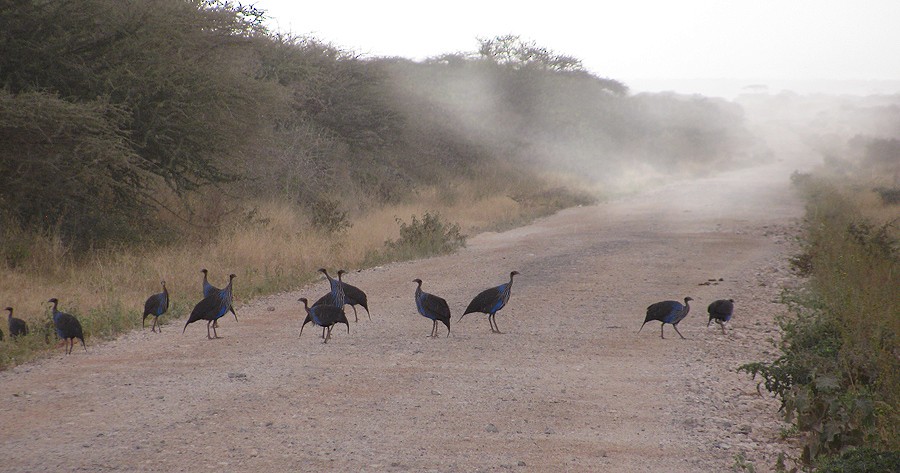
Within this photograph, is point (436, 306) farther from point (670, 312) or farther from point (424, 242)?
point (424, 242)

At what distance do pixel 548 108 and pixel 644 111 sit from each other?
26.0 metres

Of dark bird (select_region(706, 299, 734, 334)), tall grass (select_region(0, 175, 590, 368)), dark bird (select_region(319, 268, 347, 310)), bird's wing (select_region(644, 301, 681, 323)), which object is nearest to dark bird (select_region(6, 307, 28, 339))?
tall grass (select_region(0, 175, 590, 368))

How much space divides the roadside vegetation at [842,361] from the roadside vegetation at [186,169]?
691cm

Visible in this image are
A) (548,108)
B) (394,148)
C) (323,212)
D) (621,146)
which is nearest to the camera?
(323,212)

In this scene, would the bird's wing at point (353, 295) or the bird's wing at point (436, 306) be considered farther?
the bird's wing at point (353, 295)

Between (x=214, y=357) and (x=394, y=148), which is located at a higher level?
(x=394, y=148)

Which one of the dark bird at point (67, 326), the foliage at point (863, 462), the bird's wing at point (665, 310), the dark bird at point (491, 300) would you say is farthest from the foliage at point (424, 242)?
the foliage at point (863, 462)

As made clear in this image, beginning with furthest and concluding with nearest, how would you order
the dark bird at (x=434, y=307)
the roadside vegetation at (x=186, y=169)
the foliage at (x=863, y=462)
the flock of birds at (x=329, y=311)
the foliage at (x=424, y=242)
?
the foliage at (x=424, y=242), the roadside vegetation at (x=186, y=169), the dark bird at (x=434, y=307), the flock of birds at (x=329, y=311), the foliage at (x=863, y=462)

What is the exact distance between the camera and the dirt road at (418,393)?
533 cm

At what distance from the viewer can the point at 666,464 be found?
5.23 metres

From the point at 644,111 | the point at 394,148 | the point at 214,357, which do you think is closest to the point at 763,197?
the point at 394,148

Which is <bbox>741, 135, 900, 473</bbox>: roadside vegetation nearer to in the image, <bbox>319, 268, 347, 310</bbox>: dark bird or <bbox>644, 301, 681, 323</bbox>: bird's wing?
<bbox>644, 301, 681, 323</bbox>: bird's wing

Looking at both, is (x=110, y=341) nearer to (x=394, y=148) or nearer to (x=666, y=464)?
(x=666, y=464)

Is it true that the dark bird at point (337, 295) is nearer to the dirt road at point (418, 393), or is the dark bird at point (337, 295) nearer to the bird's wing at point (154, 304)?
the dirt road at point (418, 393)
